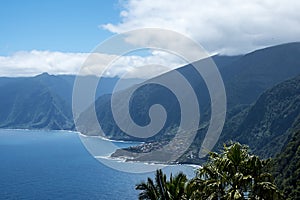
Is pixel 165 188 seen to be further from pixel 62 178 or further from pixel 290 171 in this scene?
pixel 62 178

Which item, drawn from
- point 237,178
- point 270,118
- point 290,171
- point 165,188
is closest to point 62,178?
point 290,171

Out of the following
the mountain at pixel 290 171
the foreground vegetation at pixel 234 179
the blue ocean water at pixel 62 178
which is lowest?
the blue ocean water at pixel 62 178

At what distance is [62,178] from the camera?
373ft

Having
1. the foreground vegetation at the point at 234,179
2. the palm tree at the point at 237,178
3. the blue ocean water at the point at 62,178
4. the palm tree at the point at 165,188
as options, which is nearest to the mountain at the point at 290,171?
the blue ocean water at the point at 62,178

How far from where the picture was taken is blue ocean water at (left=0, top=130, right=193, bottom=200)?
9282 centimetres

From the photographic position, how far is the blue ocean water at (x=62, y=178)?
92819 millimetres

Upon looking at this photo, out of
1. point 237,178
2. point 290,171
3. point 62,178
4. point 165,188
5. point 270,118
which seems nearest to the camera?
point 237,178

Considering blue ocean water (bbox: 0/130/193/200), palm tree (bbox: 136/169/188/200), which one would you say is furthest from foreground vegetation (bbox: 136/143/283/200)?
blue ocean water (bbox: 0/130/193/200)

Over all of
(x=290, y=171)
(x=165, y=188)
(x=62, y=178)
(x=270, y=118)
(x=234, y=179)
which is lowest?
(x=62, y=178)

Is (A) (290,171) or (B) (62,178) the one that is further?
(B) (62,178)

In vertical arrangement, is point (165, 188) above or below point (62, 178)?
above

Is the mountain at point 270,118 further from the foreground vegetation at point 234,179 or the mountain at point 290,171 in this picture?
the foreground vegetation at point 234,179

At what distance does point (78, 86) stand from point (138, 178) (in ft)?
302

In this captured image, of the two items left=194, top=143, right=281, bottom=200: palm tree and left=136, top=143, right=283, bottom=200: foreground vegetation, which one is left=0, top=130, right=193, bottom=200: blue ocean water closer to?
left=136, top=143, right=283, bottom=200: foreground vegetation
